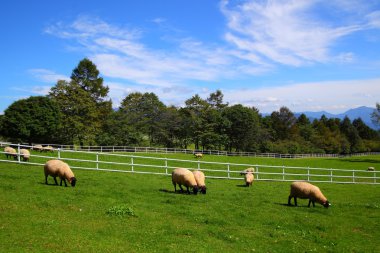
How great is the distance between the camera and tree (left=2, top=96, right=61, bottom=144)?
4734cm

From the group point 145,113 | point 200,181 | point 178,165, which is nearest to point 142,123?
point 145,113

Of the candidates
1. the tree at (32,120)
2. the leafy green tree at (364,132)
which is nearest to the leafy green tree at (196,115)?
the tree at (32,120)

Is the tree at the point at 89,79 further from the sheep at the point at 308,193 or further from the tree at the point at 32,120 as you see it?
the sheep at the point at 308,193

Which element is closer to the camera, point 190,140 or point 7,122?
point 7,122

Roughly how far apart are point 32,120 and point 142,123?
26.4 meters

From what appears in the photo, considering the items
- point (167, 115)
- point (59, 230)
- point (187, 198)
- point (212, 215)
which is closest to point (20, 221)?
point (59, 230)

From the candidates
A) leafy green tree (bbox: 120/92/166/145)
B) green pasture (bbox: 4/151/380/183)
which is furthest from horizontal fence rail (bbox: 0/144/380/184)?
leafy green tree (bbox: 120/92/166/145)

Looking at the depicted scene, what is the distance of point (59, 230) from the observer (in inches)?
345

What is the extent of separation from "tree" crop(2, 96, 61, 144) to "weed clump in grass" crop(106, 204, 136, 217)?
4146cm

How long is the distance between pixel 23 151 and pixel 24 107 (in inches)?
1128

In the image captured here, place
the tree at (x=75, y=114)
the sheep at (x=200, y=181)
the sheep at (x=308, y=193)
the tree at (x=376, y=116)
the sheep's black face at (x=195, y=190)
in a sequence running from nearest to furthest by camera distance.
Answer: the sheep at (x=308, y=193), the sheep's black face at (x=195, y=190), the sheep at (x=200, y=181), the tree at (x=75, y=114), the tree at (x=376, y=116)

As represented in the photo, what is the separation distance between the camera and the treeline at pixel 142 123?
4956 cm

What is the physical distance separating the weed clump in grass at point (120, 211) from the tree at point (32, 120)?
41.5 metres

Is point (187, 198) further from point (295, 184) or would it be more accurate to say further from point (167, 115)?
point (167, 115)
